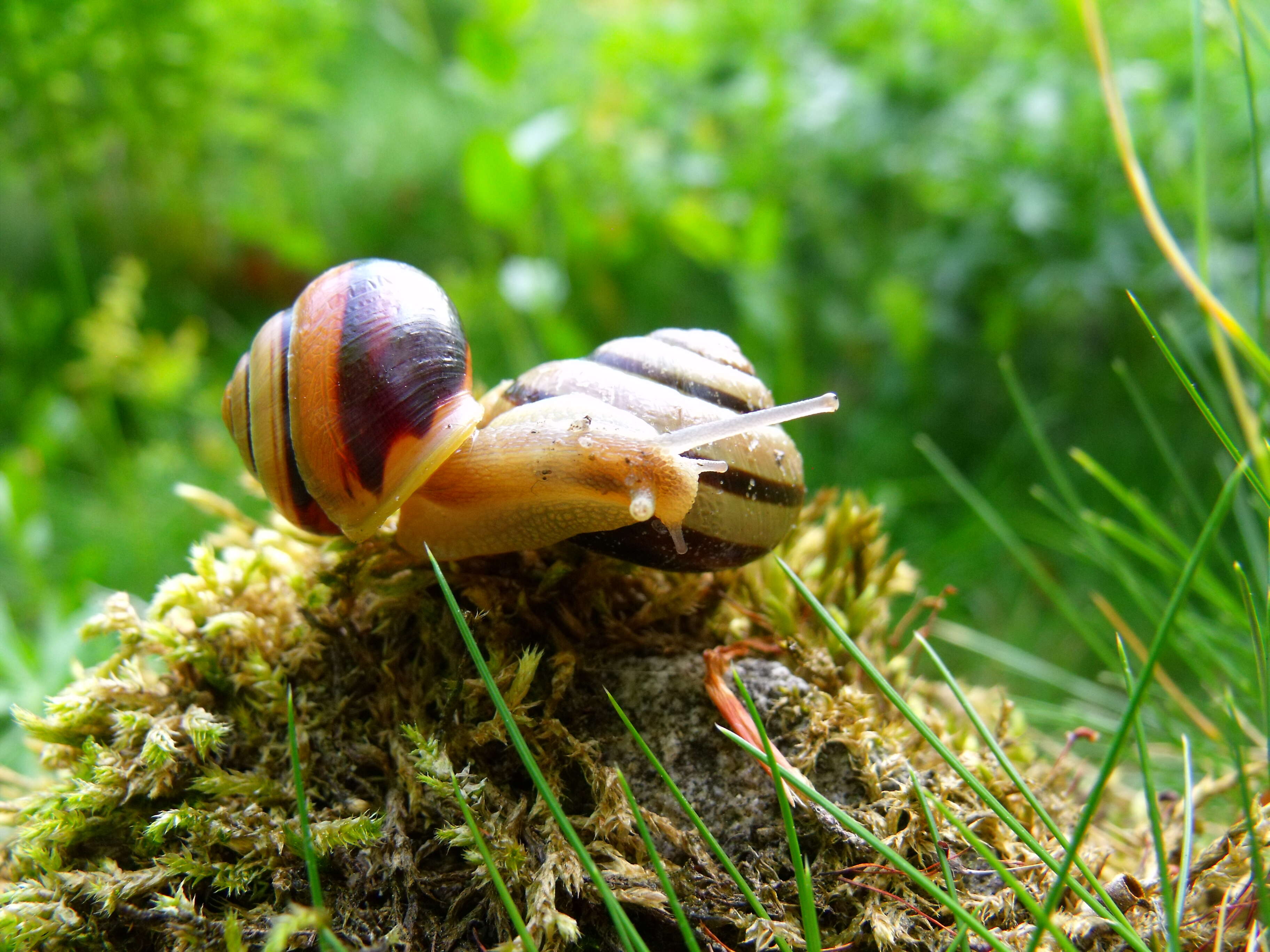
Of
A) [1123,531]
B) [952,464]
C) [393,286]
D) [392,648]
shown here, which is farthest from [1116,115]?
[952,464]

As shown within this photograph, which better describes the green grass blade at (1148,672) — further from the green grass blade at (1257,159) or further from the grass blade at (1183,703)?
the grass blade at (1183,703)

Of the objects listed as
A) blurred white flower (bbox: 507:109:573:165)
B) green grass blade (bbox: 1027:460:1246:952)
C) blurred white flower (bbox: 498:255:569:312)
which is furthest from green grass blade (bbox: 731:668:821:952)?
blurred white flower (bbox: 498:255:569:312)

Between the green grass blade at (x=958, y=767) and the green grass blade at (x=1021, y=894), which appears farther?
the green grass blade at (x=958, y=767)

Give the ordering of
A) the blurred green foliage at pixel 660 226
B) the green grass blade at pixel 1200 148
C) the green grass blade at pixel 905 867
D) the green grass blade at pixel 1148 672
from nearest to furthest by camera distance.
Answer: the green grass blade at pixel 1148 672, the green grass blade at pixel 905 867, the green grass blade at pixel 1200 148, the blurred green foliage at pixel 660 226

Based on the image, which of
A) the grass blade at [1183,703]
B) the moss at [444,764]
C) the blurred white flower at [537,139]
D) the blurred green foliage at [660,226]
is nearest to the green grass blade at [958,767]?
the moss at [444,764]

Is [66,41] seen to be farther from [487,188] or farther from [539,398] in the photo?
[539,398]

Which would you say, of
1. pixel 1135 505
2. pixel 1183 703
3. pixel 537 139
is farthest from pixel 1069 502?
pixel 537 139

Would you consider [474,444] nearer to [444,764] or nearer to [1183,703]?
[444,764]
